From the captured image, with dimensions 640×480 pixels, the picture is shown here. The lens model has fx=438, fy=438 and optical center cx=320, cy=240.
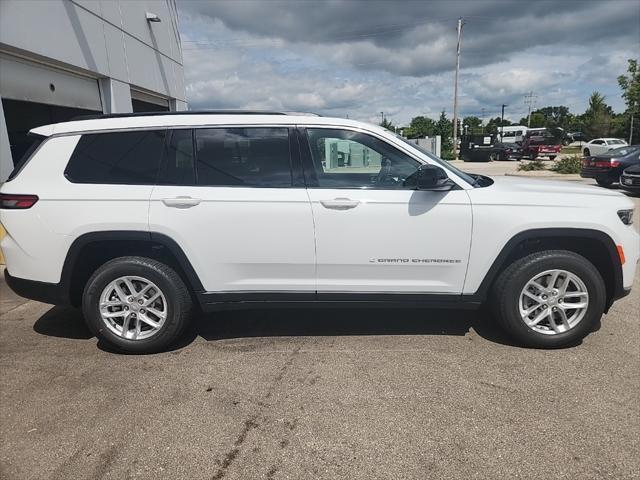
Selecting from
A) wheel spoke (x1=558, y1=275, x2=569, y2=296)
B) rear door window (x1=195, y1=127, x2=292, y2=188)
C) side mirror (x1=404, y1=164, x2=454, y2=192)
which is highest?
rear door window (x1=195, y1=127, x2=292, y2=188)

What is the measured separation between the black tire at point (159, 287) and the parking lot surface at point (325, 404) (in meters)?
0.13

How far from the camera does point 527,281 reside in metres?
3.45

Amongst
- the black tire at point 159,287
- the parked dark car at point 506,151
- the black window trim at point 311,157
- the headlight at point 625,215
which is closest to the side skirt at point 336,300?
the black tire at point 159,287

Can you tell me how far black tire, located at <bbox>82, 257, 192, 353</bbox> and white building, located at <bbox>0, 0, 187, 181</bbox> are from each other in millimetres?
3823

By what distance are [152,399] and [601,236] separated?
354 cm

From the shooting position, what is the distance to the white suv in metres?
3.39

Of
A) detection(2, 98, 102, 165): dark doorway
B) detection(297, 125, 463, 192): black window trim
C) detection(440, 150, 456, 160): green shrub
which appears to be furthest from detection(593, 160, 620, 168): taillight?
detection(440, 150, 456, 160): green shrub

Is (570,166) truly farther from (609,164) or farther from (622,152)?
(609,164)

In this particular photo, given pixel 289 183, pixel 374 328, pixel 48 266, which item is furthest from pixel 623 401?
pixel 48 266

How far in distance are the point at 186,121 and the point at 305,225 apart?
1.30 meters

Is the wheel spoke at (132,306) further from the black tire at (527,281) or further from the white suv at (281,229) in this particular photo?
the black tire at (527,281)

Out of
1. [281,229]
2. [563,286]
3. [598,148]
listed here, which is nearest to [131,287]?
[281,229]

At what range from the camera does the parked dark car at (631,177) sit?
484 inches

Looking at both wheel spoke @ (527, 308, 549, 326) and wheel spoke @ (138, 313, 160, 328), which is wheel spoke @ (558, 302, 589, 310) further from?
wheel spoke @ (138, 313, 160, 328)
